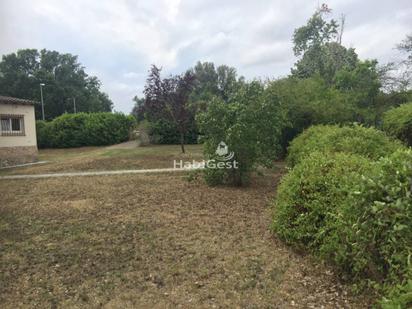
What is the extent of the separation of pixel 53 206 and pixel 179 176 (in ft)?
14.8

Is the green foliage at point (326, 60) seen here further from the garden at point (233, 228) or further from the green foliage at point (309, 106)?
the garden at point (233, 228)

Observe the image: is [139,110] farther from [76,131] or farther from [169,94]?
[76,131]

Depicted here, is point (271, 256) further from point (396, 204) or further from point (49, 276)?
point (49, 276)

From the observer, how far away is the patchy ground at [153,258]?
3.25 meters

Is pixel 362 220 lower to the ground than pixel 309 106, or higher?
lower

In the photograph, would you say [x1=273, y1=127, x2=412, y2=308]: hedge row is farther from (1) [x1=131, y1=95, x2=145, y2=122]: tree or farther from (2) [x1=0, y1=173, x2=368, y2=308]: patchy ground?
(1) [x1=131, y1=95, x2=145, y2=122]: tree

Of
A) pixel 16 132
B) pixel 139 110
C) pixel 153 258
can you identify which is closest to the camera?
pixel 153 258

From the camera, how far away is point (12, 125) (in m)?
16.8

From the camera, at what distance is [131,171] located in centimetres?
1230

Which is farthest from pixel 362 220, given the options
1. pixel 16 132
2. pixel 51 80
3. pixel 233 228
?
pixel 51 80

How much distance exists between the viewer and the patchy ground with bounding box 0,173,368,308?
325 centimetres

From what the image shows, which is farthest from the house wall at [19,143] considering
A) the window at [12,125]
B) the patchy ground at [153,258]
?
the patchy ground at [153,258]

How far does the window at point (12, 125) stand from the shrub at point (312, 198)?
1548 cm

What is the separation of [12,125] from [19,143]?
1093 millimetres
